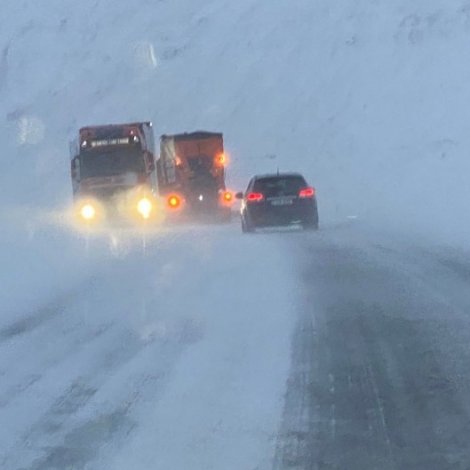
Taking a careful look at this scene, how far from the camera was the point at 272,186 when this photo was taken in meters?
31.0

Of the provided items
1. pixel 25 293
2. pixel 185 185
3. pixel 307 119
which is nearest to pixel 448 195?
pixel 185 185

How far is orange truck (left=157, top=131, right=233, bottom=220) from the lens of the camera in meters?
43.0

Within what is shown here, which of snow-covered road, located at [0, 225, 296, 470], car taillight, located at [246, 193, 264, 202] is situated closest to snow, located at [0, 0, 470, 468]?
snow-covered road, located at [0, 225, 296, 470]

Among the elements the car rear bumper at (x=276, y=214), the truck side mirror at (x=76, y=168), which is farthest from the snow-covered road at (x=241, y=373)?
the truck side mirror at (x=76, y=168)

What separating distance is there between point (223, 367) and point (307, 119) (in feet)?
245

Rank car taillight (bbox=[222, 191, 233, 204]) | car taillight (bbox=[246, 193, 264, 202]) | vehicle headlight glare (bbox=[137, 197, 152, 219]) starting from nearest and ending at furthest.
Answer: car taillight (bbox=[246, 193, 264, 202]) < vehicle headlight glare (bbox=[137, 197, 152, 219]) < car taillight (bbox=[222, 191, 233, 204])

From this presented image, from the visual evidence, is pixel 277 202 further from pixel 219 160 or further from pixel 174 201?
pixel 219 160

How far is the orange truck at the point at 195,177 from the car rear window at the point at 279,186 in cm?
1091

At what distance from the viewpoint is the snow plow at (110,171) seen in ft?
128

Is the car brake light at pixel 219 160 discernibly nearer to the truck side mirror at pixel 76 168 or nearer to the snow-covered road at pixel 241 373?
the truck side mirror at pixel 76 168

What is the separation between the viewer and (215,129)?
272 feet

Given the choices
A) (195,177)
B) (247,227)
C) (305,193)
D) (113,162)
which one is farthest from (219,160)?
(305,193)

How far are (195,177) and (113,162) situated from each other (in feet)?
17.2

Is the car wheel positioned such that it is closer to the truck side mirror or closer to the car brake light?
the truck side mirror
